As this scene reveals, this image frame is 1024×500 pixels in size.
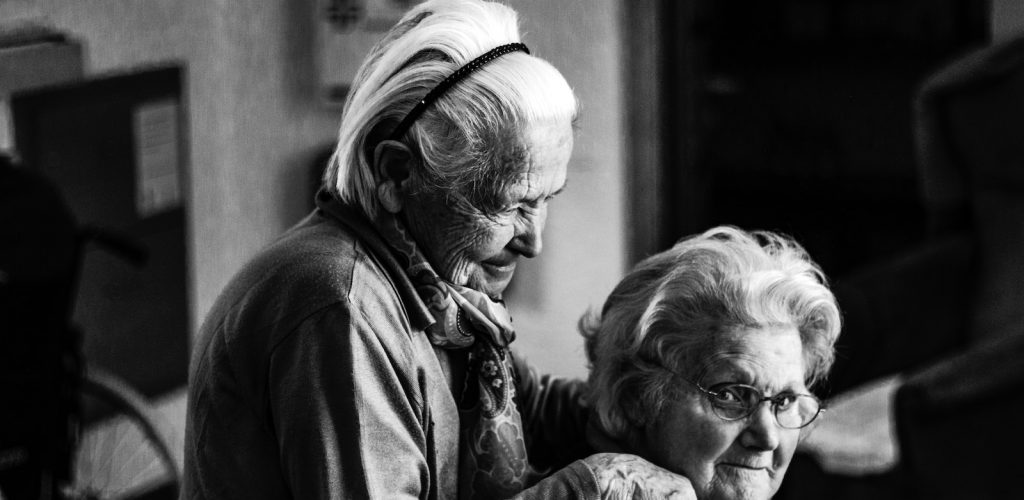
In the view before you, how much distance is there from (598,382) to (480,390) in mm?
185

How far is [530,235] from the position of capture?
1399 millimetres

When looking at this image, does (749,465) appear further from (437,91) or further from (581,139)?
(581,139)

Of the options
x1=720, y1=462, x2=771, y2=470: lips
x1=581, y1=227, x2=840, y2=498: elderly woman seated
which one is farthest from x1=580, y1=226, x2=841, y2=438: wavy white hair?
x1=720, y1=462, x2=771, y2=470: lips

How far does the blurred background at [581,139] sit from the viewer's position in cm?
335

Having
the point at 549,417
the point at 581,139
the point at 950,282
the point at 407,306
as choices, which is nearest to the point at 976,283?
the point at 950,282

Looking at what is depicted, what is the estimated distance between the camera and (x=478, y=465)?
1400mm

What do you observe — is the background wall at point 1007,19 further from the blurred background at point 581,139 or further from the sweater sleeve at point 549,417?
the sweater sleeve at point 549,417

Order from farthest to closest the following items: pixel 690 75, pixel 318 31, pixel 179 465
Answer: pixel 690 75 < pixel 318 31 < pixel 179 465

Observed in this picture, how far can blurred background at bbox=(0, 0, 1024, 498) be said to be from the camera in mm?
3348

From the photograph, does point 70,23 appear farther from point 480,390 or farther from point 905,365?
point 905,365

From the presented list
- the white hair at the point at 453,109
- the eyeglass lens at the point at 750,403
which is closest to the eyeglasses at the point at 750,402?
the eyeglass lens at the point at 750,403

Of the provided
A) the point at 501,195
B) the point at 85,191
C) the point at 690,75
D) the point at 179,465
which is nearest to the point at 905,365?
the point at 690,75

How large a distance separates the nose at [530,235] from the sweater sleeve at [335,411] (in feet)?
0.74

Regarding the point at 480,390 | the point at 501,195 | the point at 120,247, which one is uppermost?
the point at 501,195
